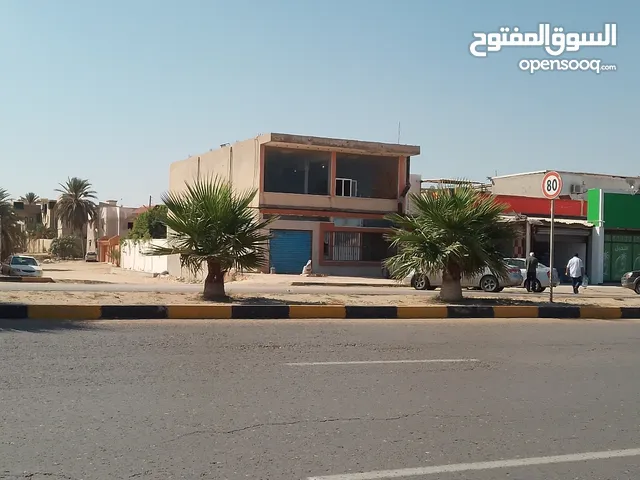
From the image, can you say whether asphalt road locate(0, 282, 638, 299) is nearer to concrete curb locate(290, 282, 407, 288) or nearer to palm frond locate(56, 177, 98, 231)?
concrete curb locate(290, 282, 407, 288)

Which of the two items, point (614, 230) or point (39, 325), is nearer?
point (39, 325)

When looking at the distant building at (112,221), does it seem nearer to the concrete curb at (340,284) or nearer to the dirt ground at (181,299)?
the concrete curb at (340,284)

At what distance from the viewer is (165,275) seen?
46.1 m

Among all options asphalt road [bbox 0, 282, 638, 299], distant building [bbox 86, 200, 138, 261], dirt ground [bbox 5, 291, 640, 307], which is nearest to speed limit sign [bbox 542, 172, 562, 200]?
dirt ground [bbox 5, 291, 640, 307]

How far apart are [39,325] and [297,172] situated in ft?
94.1

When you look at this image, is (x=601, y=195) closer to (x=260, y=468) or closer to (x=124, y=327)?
(x=124, y=327)

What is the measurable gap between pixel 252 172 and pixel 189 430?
3130 centimetres

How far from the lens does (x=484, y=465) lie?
205 inches

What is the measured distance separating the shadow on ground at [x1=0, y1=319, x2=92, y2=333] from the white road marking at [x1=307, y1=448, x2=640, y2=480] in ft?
23.1

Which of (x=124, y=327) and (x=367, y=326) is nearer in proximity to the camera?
(x=124, y=327)

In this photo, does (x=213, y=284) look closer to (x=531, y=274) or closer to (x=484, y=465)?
(x=484, y=465)

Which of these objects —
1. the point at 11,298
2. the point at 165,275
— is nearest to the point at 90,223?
the point at 165,275

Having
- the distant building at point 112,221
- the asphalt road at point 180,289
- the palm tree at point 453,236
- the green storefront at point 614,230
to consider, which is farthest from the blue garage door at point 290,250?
the distant building at point 112,221

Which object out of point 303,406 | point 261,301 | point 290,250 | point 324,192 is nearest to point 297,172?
point 324,192
